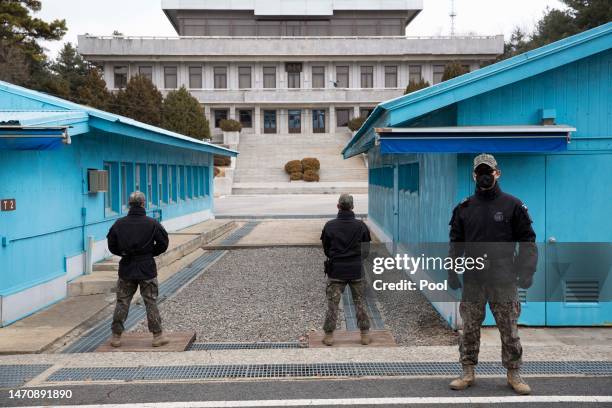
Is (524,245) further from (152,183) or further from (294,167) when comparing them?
(294,167)

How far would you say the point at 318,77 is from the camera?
6581cm

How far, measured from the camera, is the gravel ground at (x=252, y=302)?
26.0ft

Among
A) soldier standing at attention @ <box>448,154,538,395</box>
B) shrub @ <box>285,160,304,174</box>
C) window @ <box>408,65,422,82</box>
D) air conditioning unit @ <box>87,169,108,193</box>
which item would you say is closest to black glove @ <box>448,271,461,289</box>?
soldier standing at attention @ <box>448,154,538,395</box>

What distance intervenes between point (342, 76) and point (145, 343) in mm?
60797

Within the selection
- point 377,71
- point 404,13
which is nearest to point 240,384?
point 377,71

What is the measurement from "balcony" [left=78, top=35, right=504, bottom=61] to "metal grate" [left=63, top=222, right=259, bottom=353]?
48.3m

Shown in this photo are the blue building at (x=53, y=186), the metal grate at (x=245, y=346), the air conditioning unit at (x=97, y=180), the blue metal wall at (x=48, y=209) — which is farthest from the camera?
the air conditioning unit at (x=97, y=180)

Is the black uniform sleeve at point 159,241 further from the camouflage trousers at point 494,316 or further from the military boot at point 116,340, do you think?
the camouflage trousers at point 494,316

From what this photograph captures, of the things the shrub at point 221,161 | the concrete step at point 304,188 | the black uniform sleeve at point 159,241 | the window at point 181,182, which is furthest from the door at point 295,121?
the black uniform sleeve at point 159,241

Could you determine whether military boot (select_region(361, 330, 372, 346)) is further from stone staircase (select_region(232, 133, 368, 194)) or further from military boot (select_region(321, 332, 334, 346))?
stone staircase (select_region(232, 133, 368, 194))

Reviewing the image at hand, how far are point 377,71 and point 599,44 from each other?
2330 inches

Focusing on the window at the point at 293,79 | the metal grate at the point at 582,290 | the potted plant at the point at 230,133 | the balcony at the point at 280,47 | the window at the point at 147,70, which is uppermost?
the balcony at the point at 280,47

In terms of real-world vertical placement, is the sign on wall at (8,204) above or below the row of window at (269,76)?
below

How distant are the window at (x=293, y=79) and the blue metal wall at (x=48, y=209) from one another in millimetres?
54253
